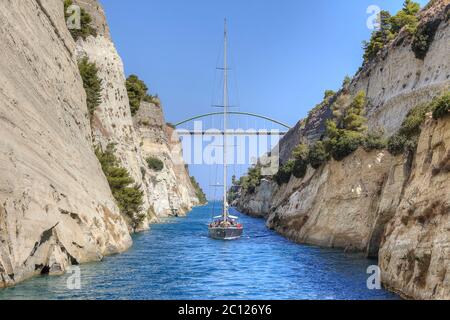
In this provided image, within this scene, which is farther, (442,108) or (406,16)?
(406,16)

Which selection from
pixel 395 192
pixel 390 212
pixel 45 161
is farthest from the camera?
pixel 390 212

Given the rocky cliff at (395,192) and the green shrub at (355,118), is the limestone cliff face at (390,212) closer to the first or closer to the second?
the rocky cliff at (395,192)

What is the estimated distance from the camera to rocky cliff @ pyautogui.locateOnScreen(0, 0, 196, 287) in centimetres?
1731

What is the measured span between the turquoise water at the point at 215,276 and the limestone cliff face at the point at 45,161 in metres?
1.19

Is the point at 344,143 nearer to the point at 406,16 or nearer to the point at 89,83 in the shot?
the point at 406,16

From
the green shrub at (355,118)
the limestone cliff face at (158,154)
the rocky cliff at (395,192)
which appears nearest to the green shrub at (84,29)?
the rocky cliff at (395,192)

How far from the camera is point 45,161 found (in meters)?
21.3

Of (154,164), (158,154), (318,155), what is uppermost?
(158,154)

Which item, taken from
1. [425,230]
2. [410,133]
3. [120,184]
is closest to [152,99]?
[120,184]

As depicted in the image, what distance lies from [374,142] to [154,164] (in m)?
50.8

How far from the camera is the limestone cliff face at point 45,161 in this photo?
56.7 ft

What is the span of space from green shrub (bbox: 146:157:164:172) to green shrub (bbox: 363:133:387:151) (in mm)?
49590

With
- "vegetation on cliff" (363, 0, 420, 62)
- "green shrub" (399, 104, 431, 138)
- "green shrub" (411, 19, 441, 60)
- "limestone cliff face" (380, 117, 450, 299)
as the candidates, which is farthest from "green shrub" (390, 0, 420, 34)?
"limestone cliff face" (380, 117, 450, 299)

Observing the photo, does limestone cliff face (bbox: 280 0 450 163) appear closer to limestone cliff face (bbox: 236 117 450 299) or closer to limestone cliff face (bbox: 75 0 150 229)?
limestone cliff face (bbox: 236 117 450 299)
